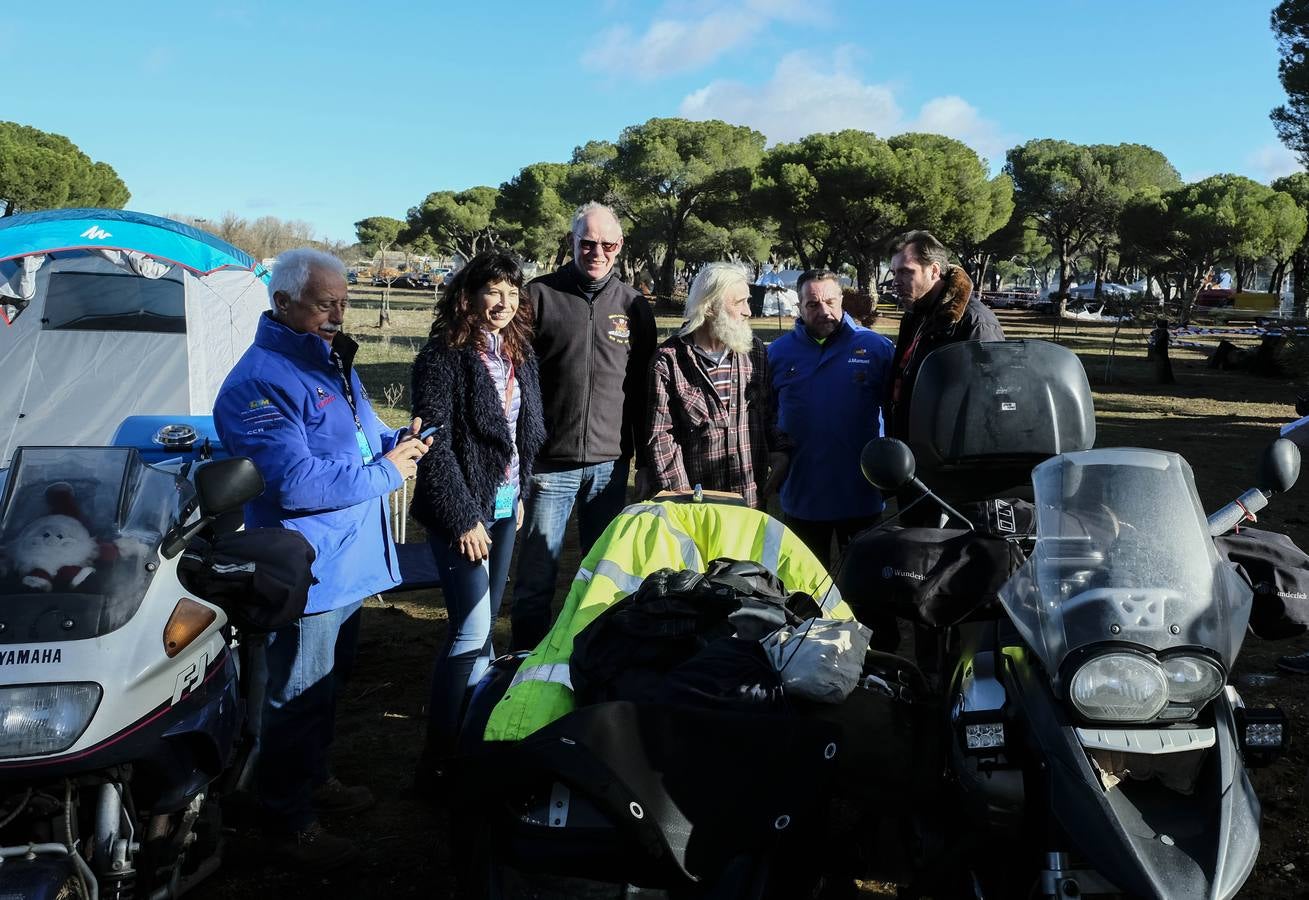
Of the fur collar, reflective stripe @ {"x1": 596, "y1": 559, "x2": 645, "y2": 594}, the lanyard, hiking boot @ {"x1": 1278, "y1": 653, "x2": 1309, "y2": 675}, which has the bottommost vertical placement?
hiking boot @ {"x1": 1278, "y1": 653, "x2": 1309, "y2": 675}

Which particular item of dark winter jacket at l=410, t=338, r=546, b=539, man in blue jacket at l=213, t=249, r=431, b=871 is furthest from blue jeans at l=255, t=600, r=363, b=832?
dark winter jacket at l=410, t=338, r=546, b=539

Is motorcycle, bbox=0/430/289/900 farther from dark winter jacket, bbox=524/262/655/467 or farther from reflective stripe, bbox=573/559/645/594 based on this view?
dark winter jacket, bbox=524/262/655/467

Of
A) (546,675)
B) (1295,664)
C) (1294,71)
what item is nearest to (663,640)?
(546,675)

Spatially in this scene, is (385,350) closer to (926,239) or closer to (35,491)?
(926,239)

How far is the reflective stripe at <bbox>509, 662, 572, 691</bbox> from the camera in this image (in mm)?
2584

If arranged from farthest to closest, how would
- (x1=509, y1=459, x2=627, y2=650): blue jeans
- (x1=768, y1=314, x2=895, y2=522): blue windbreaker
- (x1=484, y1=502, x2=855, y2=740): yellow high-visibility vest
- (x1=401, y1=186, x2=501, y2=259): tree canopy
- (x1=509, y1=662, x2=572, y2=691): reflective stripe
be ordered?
(x1=401, y1=186, x2=501, y2=259): tree canopy < (x1=768, y1=314, x2=895, y2=522): blue windbreaker < (x1=509, y1=459, x2=627, y2=650): blue jeans < (x1=484, y1=502, x2=855, y2=740): yellow high-visibility vest < (x1=509, y1=662, x2=572, y2=691): reflective stripe

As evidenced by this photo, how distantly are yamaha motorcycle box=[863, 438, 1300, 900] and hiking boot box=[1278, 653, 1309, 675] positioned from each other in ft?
9.87

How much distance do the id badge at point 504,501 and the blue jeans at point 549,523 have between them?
1.24 feet

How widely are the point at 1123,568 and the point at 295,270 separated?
95.1 inches

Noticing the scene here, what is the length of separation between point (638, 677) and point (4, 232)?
765 cm

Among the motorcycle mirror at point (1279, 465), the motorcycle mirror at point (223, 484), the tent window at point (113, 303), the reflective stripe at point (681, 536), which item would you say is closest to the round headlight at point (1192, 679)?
the motorcycle mirror at point (1279, 465)

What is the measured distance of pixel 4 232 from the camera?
7.85m

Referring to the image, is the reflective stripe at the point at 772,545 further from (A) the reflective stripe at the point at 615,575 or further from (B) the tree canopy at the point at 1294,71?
(B) the tree canopy at the point at 1294,71

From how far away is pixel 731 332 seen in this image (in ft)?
13.3
